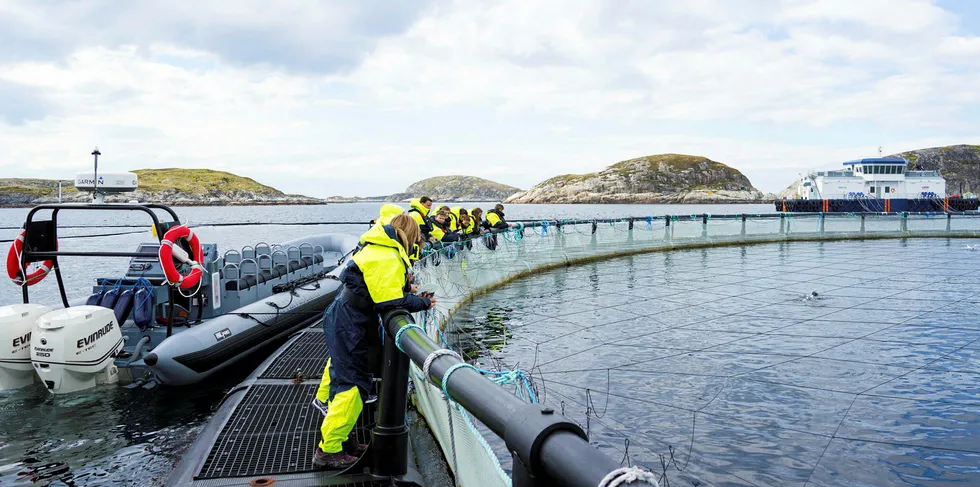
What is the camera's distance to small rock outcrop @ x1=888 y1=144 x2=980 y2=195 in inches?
5581

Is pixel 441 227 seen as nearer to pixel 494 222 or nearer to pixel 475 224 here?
pixel 475 224

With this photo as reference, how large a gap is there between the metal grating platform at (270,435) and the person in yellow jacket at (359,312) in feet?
1.29

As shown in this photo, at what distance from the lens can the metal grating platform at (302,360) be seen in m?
6.96

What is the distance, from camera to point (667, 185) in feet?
614

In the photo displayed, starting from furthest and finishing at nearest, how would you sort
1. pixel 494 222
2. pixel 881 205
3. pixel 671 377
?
pixel 881 205, pixel 494 222, pixel 671 377

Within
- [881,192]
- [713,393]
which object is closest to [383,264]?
[713,393]

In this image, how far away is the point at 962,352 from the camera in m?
8.94

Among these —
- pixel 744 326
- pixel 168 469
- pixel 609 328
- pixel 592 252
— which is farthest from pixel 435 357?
pixel 592 252

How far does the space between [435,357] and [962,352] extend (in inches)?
364

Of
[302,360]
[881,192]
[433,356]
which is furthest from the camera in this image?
[881,192]

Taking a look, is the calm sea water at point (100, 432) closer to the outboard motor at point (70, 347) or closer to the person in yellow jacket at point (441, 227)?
the outboard motor at point (70, 347)

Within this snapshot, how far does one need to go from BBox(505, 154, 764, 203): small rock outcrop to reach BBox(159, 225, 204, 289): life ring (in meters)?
178

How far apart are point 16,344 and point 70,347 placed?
0.79 m

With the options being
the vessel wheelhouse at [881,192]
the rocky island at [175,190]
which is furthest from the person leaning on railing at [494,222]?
the rocky island at [175,190]
